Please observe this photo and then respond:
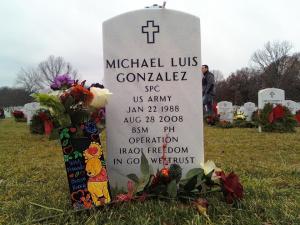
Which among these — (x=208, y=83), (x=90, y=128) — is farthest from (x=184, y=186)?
(x=208, y=83)

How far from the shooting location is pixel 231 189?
300 cm

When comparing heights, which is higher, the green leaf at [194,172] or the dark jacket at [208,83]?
the dark jacket at [208,83]

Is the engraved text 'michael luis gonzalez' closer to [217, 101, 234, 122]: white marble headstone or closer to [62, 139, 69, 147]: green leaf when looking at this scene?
[62, 139, 69, 147]: green leaf

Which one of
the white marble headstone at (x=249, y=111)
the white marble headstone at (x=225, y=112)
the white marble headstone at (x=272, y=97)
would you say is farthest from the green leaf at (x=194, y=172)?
the white marble headstone at (x=225, y=112)

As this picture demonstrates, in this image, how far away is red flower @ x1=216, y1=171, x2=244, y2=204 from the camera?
2.99 metres

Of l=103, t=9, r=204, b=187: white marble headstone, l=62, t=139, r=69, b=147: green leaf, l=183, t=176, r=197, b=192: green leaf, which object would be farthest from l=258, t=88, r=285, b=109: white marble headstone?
l=62, t=139, r=69, b=147: green leaf

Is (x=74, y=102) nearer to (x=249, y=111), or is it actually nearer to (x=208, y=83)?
(x=208, y=83)

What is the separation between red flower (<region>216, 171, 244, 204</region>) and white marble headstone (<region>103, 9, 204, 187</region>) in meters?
0.57

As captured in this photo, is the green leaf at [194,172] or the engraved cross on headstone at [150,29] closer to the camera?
the green leaf at [194,172]

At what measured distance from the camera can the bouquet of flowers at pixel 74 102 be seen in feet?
9.75

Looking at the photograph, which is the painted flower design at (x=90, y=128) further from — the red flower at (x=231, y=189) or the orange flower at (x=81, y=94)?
the red flower at (x=231, y=189)

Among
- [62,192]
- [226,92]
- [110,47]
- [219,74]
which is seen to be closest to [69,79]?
[110,47]

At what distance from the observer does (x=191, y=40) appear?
3564 millimetres

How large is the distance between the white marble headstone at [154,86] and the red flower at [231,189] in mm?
567
